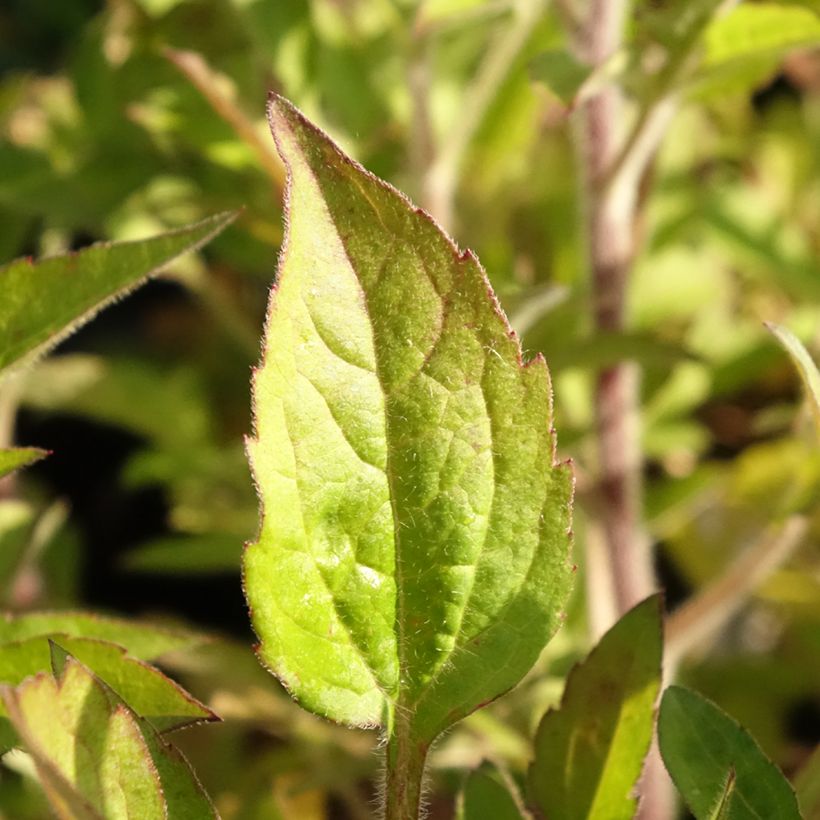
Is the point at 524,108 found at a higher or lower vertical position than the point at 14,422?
higher

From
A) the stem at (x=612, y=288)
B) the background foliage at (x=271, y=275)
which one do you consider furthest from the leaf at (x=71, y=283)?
the stem at (x=612, y=288)

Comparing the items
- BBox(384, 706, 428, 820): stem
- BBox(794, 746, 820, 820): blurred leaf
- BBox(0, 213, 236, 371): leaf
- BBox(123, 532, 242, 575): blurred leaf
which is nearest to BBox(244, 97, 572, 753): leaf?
BBox(384, 706, 428, 820): stem

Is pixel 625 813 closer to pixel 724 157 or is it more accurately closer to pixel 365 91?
pixel 365 91

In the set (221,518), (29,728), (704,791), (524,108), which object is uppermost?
(524,108)

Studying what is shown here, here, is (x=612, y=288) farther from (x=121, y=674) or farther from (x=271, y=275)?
(x=121, y=674)

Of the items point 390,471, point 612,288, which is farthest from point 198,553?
point 390,471

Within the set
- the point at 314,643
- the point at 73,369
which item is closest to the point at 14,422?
the point at 73,369

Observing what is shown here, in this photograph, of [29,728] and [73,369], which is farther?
[73,369]

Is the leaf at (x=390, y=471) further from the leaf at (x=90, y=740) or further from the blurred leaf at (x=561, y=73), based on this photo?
the blurred leaf at (x=561, y=73)
